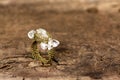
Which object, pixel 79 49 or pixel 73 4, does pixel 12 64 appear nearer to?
pixel 79 49

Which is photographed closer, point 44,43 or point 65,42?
point 44,43

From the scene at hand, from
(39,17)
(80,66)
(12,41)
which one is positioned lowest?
(80,66)

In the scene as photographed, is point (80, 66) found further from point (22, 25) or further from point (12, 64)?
point (22, 25)

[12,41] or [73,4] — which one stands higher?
[73,4]

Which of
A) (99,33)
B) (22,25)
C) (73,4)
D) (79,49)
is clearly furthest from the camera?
(73,4)

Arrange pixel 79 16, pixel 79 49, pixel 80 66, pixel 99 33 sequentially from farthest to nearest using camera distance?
1. pixel 79 16
2. pixel 99 33
3. pixel 79 49
4. pixel 80 66

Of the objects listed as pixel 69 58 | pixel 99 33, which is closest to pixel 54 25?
pixel 99 33

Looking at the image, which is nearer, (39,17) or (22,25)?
(22,25)
